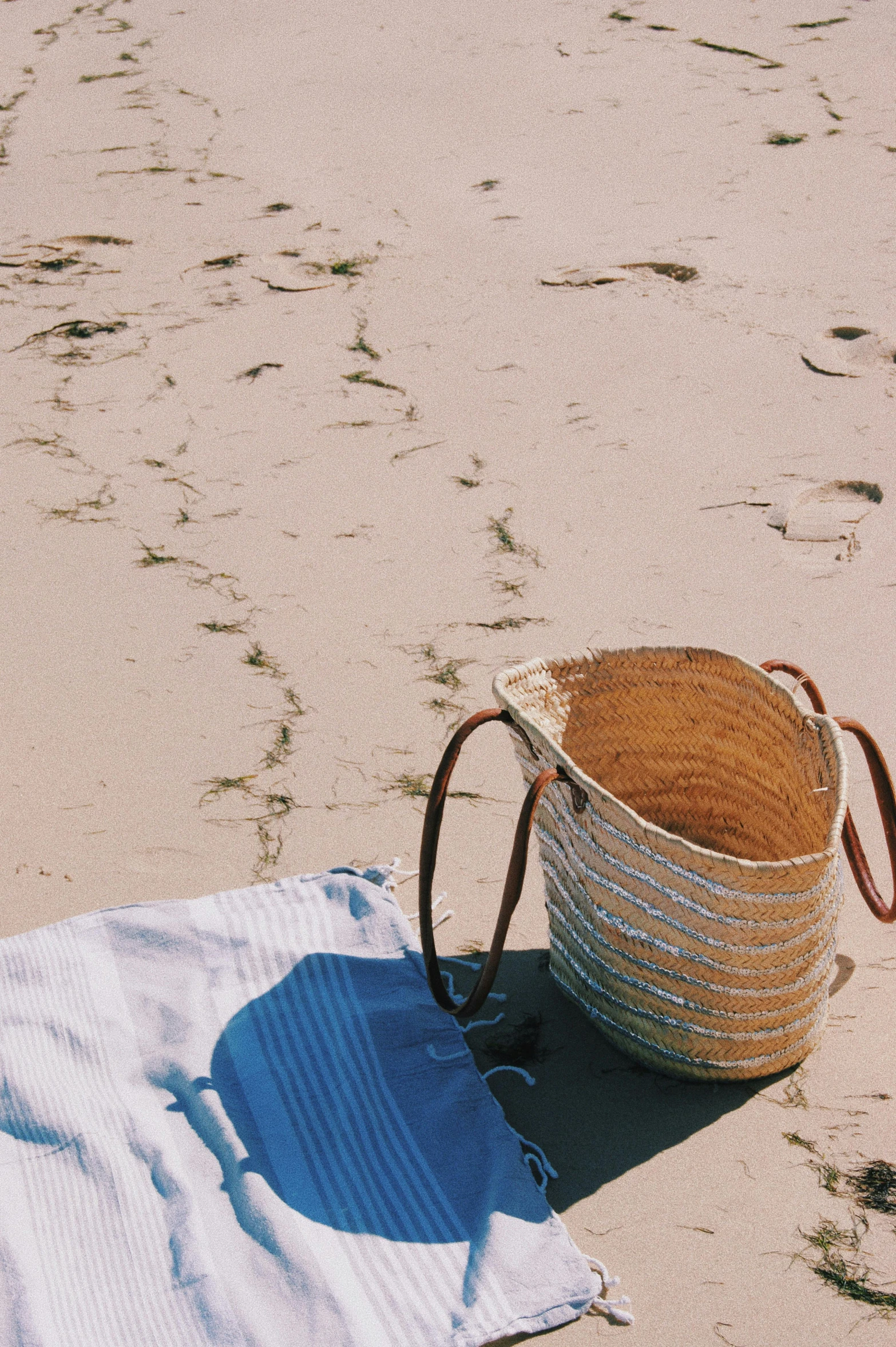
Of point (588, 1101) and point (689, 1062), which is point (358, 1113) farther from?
point (689, 1062)

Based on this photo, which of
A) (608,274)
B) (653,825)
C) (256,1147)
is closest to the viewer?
(256,1147)

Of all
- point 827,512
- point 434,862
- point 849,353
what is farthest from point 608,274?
point 434,862

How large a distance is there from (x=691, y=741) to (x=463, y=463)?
4.50 ft

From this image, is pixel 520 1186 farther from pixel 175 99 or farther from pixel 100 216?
pixel 175 99

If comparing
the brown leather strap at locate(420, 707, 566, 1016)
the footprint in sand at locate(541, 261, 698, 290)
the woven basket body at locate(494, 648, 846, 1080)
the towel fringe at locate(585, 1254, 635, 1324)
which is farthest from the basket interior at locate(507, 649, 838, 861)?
the footprint in sand at locate(541, 261, 698, 290)

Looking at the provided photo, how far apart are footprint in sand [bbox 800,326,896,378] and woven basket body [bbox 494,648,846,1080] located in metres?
1.81

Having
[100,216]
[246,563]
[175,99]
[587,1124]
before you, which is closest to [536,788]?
[587,1124]

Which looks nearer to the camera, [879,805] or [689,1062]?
[689,1062]

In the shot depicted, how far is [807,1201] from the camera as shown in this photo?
1.53m

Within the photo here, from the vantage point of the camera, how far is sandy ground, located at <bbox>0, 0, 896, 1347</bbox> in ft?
5.54

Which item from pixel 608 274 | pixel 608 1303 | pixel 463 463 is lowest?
pixel 608 1303

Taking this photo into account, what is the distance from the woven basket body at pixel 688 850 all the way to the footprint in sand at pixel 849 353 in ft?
5.93

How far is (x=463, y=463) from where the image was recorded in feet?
10.1

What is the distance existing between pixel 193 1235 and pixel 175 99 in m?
4.94
